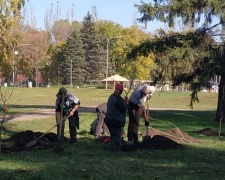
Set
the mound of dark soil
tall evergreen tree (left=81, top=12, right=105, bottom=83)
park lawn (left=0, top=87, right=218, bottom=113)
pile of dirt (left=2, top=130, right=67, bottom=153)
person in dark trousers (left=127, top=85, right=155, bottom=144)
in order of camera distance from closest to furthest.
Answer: pile of dirt (left=2, top=130, right=67, bottom=153), the mound of dark soil, person in dark trousers (left=127, top=85, right=155, bottom=144), park lawn (left=0, top=87, right=218, bottom=113), tall evergreen tree (left=81, top=12, right=105, bottom=83)

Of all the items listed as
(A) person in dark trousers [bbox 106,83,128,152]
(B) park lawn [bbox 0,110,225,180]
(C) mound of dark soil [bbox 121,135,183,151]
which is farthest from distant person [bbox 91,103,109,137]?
(A) person in dark trousers [bbox 106,83,128,152]

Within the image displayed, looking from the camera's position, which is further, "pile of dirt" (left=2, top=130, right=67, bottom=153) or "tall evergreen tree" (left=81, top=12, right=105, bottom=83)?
"tall evergreen tree" (left=81, top=12, right=105, bottom=83)

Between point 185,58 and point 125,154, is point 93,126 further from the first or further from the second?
point 185,58

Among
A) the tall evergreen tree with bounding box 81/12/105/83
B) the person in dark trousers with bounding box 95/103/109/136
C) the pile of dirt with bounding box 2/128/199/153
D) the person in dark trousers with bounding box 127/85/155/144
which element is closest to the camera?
the pile of dirt with bounding box 2/128/199/153

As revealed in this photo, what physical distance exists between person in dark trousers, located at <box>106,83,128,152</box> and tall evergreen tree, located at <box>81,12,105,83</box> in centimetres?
7207

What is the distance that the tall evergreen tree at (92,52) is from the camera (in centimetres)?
8350

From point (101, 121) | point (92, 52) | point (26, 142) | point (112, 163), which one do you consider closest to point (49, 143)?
point (26, 142)

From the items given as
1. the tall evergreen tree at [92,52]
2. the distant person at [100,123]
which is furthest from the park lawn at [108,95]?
the distant person at [100,123]

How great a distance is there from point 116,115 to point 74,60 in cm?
7064

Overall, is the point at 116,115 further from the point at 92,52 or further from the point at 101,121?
the point at 92,52

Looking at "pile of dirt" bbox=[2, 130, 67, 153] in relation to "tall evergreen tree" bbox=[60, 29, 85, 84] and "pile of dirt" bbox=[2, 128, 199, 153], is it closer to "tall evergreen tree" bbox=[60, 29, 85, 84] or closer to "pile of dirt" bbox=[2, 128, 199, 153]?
"pile of dirt" bbox=[2, 128, 199, 153]

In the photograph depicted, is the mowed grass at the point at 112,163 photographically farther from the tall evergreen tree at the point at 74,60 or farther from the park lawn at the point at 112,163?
the tall evergreen tree at the point at 74,60

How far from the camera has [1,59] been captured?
73.0 feet

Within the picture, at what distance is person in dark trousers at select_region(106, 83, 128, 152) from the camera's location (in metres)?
10.7
